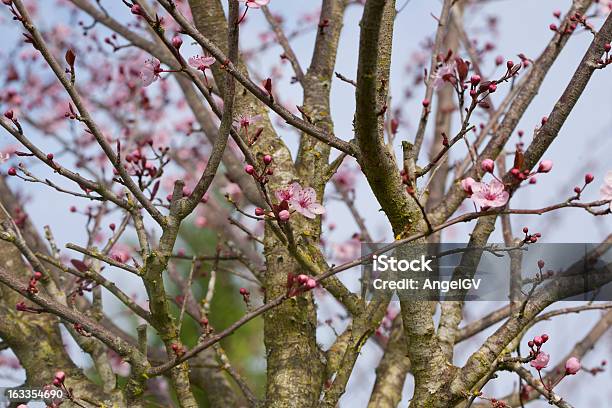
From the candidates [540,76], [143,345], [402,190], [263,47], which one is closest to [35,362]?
[143,345]

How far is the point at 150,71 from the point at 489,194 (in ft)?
3.66

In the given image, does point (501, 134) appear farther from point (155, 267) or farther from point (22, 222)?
point (22, 222)

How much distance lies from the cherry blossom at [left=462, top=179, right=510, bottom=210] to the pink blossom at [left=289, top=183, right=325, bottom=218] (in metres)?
0.52

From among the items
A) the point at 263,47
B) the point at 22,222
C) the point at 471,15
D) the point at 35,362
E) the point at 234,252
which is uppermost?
the point at 471,15

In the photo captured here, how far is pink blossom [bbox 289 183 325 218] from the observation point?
7.44ft

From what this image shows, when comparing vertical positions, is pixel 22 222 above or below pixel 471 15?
below

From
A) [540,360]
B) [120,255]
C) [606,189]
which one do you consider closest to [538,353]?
[540,360]

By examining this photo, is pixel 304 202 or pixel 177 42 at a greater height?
pixel 177 42

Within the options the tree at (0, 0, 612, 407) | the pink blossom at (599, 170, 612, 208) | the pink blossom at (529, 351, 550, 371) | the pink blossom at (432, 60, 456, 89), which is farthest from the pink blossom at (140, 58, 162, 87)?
the pink blossom at (529, 351, 550, 371)

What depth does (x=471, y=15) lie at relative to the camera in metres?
6.23

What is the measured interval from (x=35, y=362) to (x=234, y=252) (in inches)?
42.0

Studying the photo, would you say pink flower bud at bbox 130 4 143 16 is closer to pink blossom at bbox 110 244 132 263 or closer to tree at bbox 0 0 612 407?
tree at bbox 0 0 612 407

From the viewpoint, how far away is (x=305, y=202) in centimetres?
229

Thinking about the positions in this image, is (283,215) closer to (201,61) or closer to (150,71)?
(201,61)
